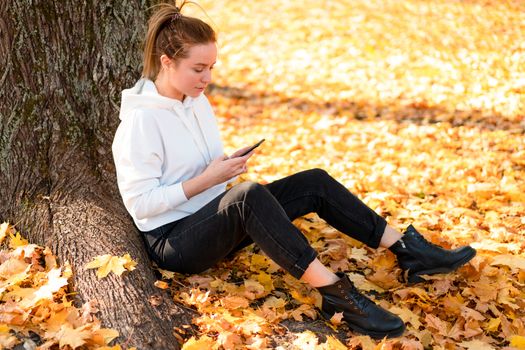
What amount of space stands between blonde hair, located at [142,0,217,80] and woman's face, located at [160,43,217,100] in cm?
3

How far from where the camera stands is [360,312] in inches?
111

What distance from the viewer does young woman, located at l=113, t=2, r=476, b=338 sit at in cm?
280

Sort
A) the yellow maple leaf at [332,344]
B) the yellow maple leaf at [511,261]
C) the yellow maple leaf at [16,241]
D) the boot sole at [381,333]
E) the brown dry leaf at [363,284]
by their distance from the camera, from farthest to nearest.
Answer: the yellow maple leaf at [511,261], the brown dry leaf at [363,284], the yellow maple leaf at [16,241], the boot sole at [381,333], the yellow maple leaf at [332,344]

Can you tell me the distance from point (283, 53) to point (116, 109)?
5027mm

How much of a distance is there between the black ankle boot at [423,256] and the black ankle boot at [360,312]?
0.46 meters

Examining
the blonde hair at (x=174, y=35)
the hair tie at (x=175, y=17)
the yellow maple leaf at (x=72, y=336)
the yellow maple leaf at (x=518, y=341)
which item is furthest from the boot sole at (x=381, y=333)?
the hair tie at (x=175, y=17)

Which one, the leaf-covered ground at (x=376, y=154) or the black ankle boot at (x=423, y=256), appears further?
the black ankle boot at (x=423, y=256)

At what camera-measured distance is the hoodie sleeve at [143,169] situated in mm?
2883

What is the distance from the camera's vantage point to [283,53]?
26.9 ft

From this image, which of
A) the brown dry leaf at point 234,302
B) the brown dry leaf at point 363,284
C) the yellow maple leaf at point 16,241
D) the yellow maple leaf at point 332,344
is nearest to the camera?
the yellow maple leaf at point 332,344

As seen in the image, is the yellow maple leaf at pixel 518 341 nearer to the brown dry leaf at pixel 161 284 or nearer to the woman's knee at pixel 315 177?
the woman's knee at pixel 315 177

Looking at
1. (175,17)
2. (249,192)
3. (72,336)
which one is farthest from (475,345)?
(175,17)

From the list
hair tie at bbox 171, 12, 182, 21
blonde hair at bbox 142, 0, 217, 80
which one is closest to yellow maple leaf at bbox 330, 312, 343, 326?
blonde hair at bbox 142, 0, 217, 80

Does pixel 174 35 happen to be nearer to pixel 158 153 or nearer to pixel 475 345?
pixel 158 153
